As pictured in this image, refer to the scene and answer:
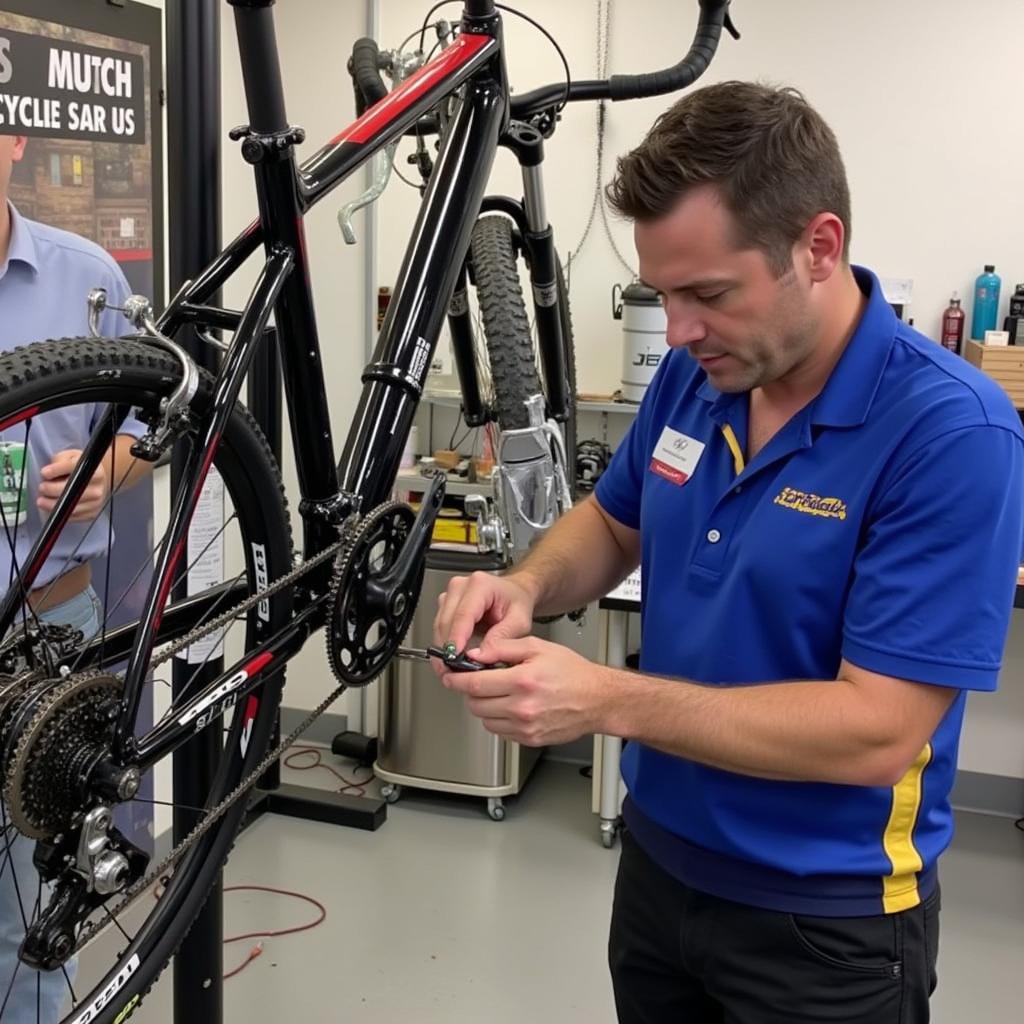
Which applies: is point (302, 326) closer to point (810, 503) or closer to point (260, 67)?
point (260, 67)

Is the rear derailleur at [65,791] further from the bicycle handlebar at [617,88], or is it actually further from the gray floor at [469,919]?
the gray floor at [469,919]

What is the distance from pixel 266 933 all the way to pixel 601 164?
2.23m

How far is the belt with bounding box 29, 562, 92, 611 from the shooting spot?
167 cm

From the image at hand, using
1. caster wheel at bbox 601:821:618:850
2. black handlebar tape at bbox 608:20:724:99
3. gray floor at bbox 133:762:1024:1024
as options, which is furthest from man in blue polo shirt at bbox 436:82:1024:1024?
caster wheel at bbox 601:821:618:850

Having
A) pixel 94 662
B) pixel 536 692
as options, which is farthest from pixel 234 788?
pixel 536 692

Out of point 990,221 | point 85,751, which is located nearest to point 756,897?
point 85,751

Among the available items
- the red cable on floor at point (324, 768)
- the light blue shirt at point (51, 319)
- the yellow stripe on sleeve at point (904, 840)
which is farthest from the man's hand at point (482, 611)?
the red cable on floor at point (324, 768)

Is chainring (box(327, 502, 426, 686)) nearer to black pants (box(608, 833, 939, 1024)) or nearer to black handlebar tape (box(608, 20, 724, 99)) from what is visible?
black pants (box(608, 833, 939, 1024))

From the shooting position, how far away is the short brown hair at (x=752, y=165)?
114 centimetres

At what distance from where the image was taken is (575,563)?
1550 mm

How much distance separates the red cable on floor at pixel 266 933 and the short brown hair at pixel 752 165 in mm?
2070

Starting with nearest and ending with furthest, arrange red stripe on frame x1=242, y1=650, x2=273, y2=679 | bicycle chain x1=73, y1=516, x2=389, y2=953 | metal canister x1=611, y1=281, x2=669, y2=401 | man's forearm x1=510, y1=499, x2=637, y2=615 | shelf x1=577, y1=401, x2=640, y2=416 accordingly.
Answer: bicycle chain x1=73, y1=516, x2=389, y2=953, red stripe on frame x1=242, y1=650, x2=273, y2=679, man's forearm x1=510, y1=499, x2=637, y2=615, metal canister x1=611, y1=281, x2=669, y2=401, shelf x1=577, y1=401, x2=640, y2=416

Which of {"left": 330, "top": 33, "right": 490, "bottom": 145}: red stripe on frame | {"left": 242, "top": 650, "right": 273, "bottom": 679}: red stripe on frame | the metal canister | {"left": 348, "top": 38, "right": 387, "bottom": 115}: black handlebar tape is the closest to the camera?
{"left": 242, "top": 650, "right": 273, "bottom": 679}: red stripe on frame

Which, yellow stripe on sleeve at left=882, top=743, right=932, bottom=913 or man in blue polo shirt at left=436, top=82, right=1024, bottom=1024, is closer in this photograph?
man in blue polo shirt at left=436, top=82, right=1024, bottom=1024
